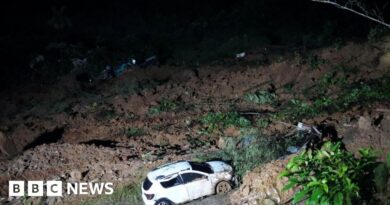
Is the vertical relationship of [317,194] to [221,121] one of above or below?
above

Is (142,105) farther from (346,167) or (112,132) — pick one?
(346,167)

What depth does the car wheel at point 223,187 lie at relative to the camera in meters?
11.9

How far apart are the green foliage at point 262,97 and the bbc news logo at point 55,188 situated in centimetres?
756

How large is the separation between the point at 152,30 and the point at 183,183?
21.6m

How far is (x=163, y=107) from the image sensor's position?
60.8 ft

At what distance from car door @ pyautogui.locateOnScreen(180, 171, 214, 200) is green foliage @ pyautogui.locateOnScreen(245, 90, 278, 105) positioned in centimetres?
681

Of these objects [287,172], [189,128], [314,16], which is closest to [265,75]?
[189,128]

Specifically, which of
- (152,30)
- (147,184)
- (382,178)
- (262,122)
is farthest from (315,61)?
(152,30)

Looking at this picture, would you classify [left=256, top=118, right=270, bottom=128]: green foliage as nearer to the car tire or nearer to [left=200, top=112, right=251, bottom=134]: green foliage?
[left=200, top=112, right=251, bottom=134]: green foliage

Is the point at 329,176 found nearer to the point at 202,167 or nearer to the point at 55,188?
the point at 202,167

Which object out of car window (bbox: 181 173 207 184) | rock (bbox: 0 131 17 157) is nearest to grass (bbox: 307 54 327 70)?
car window (bbox: 181 173 207 184)

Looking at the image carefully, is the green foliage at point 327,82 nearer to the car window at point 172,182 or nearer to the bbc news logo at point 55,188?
the car window at point 172,182

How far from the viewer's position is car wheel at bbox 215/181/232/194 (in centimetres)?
1187

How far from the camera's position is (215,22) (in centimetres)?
2980
